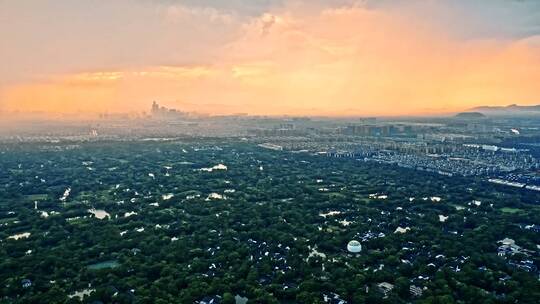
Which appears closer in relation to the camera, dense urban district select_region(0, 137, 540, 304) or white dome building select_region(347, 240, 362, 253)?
dense urban district select_region(0, 137, 540, 304)

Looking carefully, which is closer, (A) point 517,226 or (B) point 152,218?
(A) point 517,226

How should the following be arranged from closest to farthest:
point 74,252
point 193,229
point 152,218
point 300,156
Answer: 1. point 74,252
2. point 193,229
3. point 152,218
4. point 300,156

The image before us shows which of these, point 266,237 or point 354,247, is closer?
point 354,247

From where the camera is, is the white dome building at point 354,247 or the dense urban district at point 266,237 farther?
the white dome building at point 354,247

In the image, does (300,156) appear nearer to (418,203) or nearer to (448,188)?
(448,188)

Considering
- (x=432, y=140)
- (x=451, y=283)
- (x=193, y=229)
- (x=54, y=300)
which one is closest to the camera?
(x=54, y=300)

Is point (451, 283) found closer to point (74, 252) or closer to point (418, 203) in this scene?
point (418, 203)

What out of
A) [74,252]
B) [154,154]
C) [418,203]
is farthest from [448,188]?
[154,154]
